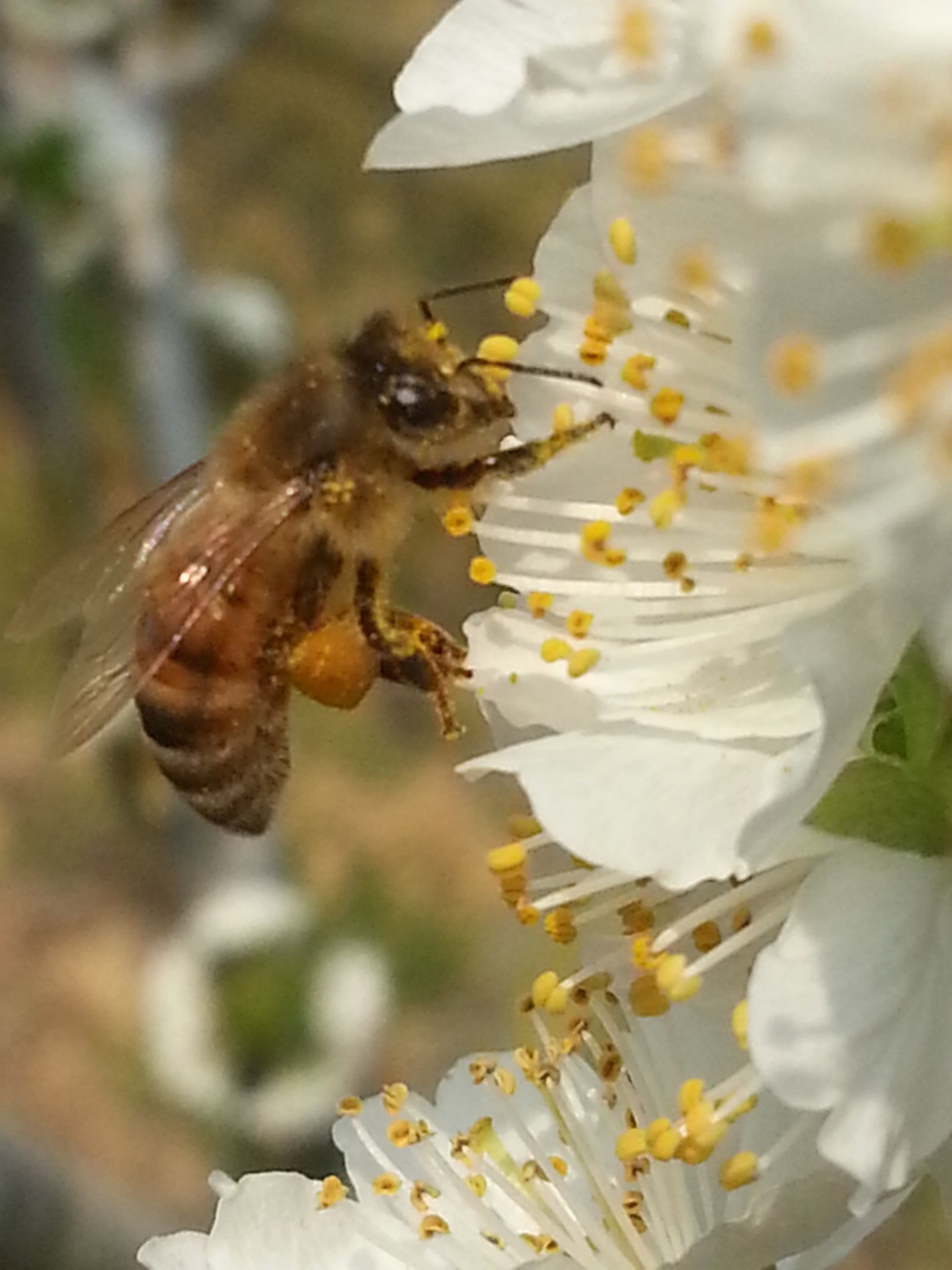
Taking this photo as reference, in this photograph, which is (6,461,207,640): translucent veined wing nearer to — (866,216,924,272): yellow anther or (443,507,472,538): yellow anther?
(443,507,472,538): yellow anther

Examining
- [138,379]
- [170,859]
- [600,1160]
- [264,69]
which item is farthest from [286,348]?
[600,1160]

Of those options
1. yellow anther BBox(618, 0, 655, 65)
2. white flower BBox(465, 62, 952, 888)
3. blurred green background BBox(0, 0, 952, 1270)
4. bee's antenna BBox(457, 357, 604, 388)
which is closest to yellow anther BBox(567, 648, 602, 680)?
white flower BBox(465, 62, 952, 888)

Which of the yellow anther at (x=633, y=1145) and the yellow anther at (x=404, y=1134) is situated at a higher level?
the yellow anther at (x=404, y=1134)

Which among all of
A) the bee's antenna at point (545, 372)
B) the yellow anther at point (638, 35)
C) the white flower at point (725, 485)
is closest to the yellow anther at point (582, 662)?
the white flower at point (725, 485)

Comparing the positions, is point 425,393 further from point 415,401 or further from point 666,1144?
point 666,1144

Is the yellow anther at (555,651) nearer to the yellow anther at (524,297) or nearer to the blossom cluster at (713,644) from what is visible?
the blossom cluster at (713,644)
